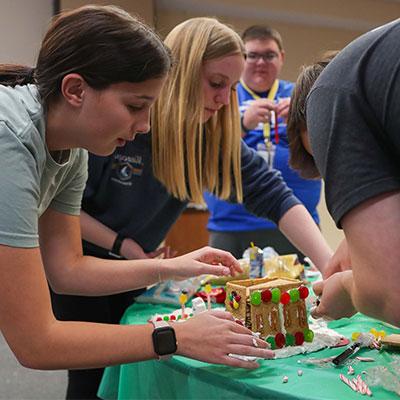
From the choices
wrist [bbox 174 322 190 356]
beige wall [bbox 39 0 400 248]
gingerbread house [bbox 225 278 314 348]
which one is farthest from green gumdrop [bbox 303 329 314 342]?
beige wall [bbox 39 0 400 248]

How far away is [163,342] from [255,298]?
0.23m

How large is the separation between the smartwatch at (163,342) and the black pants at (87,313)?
64 cm

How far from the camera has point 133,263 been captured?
132cm

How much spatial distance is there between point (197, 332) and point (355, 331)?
16.2 inches

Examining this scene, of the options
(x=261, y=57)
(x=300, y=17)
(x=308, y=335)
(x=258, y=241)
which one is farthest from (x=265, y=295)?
(x=300, y=17)

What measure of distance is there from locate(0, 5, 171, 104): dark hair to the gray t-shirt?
1.43ft

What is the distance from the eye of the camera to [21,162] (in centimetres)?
89

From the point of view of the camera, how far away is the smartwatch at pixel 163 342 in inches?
36.9

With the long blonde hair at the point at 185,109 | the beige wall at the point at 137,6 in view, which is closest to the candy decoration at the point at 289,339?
the long blonde hair at the point at 185,109

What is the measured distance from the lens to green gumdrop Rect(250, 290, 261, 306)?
1081 millimetres

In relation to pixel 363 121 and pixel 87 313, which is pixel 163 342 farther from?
pixel 87 313

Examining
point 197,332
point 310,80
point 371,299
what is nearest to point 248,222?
point 310,80

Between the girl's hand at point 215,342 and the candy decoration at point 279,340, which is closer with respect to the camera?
the girl's hand at point 215,342

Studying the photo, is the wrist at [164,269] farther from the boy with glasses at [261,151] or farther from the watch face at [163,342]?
the boy with glasses at [261,151]
